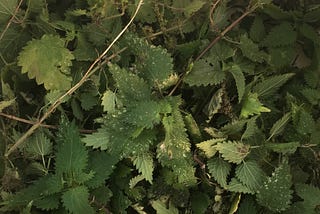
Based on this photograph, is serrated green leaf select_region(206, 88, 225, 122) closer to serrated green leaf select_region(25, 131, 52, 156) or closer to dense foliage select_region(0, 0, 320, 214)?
dense foliage select_region(0, 0, 320, 214)

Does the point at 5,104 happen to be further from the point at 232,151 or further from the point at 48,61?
the point at 232,151

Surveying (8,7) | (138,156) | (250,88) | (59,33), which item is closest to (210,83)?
(250,88)

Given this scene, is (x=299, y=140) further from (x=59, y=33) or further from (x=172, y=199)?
→ (x=59, y=33)

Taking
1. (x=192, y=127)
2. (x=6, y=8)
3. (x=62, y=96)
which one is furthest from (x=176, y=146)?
(x=6, y=8)

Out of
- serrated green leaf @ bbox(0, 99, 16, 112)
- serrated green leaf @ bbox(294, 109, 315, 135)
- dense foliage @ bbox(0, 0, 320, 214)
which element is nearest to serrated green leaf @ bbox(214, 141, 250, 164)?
dense foliage @ bbox(0, 0, 320, 214)

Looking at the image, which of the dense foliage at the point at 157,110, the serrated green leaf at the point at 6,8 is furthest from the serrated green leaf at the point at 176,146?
the serrated green leaf at the point at 6,8

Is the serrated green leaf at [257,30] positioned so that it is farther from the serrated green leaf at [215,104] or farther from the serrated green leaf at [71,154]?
the serrated green leaf at [71,154]

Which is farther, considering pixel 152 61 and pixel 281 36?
pixel 281 36
